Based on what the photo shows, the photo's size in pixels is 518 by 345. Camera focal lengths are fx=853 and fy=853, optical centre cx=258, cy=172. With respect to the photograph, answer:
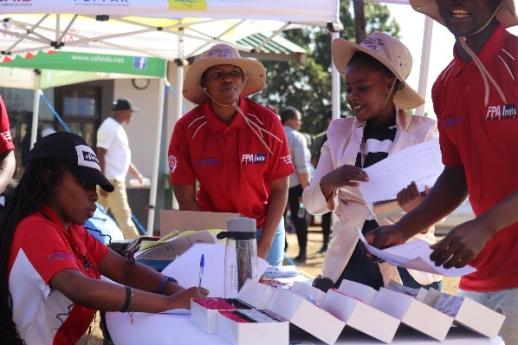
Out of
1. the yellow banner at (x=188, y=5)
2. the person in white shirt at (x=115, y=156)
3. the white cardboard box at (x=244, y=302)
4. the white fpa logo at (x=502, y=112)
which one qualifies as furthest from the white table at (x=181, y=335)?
the person in white shirt at (x=115, y=156)

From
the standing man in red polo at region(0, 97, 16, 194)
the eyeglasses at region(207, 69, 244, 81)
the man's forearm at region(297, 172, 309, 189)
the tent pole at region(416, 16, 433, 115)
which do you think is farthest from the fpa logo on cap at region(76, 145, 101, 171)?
the man's forearm at region(297, 172, 309, 189)

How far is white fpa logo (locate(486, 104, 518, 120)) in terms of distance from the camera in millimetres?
2102

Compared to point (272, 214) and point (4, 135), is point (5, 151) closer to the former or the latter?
point (4, 135)

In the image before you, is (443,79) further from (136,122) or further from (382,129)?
(136,122)

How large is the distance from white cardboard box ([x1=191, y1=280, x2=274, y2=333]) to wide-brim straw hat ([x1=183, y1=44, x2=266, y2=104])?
191 centimetres

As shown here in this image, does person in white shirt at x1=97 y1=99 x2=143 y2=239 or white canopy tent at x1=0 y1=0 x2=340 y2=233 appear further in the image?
person in white shirt at x1=97 y1=99 x2=143 y2=239

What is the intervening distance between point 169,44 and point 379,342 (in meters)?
6.84

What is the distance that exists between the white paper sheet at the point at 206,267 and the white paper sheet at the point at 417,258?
0.68 metres

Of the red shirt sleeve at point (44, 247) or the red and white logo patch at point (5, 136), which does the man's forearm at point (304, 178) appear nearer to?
the red and white logo patch at point (5, 136)

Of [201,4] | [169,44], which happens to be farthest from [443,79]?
[169,44]

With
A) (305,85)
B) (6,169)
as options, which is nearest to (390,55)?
(6,169)

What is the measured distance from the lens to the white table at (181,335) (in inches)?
70.6

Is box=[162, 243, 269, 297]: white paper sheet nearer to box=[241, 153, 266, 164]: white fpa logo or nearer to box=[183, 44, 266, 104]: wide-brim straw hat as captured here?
box=[241, 153, 266, 164]: white fpa logo

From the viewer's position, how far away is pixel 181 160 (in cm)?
392
